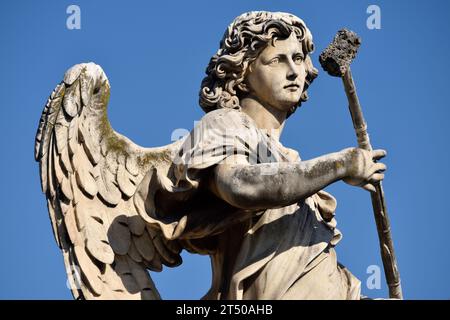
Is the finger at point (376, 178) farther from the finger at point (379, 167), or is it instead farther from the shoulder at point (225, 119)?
the shoulder at point (225, 119)

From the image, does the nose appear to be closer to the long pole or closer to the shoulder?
the shoulder

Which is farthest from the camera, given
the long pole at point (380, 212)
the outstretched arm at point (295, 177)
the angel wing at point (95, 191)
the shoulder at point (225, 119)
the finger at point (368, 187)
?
the angel wing at point (95, 191)

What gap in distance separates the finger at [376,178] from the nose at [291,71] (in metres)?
1.45

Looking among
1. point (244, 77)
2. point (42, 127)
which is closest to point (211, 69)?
point (244, 77)

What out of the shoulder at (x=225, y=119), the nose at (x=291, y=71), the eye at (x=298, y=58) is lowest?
the shoulder at (x=225, y=119)

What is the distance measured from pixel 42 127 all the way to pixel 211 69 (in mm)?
1574

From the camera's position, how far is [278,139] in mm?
19656

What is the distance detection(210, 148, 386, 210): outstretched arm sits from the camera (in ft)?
60.4

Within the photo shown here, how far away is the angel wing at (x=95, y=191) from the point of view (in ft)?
63.1

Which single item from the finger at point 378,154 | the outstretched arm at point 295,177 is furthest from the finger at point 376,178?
the finger at point 378,154
